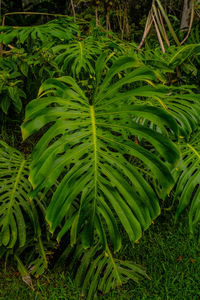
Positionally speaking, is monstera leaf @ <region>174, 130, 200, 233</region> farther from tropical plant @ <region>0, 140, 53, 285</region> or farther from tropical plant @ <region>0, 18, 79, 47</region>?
tropical plant @ <region>0, 18, 79, 47</region>

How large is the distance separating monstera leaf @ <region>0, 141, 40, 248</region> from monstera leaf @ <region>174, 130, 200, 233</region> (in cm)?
71

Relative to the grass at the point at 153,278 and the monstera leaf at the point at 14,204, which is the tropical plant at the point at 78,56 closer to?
the monstera leaf at the point at 14,204

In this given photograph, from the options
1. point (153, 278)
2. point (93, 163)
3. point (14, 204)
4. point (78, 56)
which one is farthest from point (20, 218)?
point (78, 56)

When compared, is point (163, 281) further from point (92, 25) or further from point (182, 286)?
point (92, 25)

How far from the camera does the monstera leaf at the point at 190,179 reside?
131cm

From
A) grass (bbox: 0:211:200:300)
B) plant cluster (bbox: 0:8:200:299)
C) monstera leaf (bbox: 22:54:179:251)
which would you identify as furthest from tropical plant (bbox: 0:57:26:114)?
grass (bbox: 0:211:200:300)

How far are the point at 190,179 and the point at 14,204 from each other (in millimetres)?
838

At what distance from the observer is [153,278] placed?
169cm

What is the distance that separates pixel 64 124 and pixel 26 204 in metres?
0.55

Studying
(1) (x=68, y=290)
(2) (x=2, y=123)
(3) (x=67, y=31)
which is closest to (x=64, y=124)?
(1) (x=68, y=290)

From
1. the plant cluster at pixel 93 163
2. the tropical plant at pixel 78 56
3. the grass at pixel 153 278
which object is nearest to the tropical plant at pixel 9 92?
the plant cluster at pixel 93 163

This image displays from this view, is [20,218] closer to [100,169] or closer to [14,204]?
[14,204]

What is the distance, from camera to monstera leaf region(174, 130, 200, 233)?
1.31 m

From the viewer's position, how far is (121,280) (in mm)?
1663
